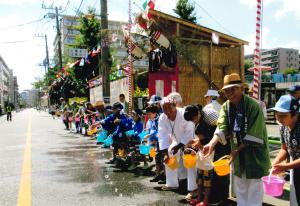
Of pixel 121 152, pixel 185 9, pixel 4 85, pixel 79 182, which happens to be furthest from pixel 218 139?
pixel 4 85

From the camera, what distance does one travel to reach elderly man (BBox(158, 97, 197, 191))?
5.83m

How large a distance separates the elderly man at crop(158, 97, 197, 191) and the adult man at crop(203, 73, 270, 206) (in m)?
1.72

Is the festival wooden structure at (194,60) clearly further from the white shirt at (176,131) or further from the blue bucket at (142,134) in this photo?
the white shirt at (176,131)

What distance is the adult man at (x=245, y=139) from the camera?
387cm

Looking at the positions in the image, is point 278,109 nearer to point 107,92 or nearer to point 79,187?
point 79,187

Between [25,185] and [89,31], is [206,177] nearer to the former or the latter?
[25,185]

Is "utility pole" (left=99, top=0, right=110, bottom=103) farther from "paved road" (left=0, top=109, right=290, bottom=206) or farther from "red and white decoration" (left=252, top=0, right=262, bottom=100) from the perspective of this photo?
"red and white decoration" (left=252, top=0, right=262, bottom=100)

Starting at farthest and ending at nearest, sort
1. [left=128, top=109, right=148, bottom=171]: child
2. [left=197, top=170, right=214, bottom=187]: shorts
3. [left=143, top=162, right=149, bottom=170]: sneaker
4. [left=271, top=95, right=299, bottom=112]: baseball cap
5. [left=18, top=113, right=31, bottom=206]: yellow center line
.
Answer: [left=128, top=109, right=148, bottom=171]: child
[left=143, top=162, right=149, bottom=170]: sneaker
[left=18, top=113, right=31, bottom=206]: yellow center line
[left=197, top=170, right=214, bottom=187]: shorts
[left=271, top=95, right=299, bottom=112]: baseball cap

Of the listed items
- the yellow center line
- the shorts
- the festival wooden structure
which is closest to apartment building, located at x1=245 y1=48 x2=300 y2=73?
the festival wooden structure

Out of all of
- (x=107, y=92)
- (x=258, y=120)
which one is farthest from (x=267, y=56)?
(x=258, y=120)

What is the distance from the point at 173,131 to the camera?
601 centimetres

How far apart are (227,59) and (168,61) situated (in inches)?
105

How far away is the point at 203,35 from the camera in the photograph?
12.4 meters

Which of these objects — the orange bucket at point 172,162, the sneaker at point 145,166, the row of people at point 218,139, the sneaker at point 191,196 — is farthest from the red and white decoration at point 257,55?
the sneaker at point 145,166
